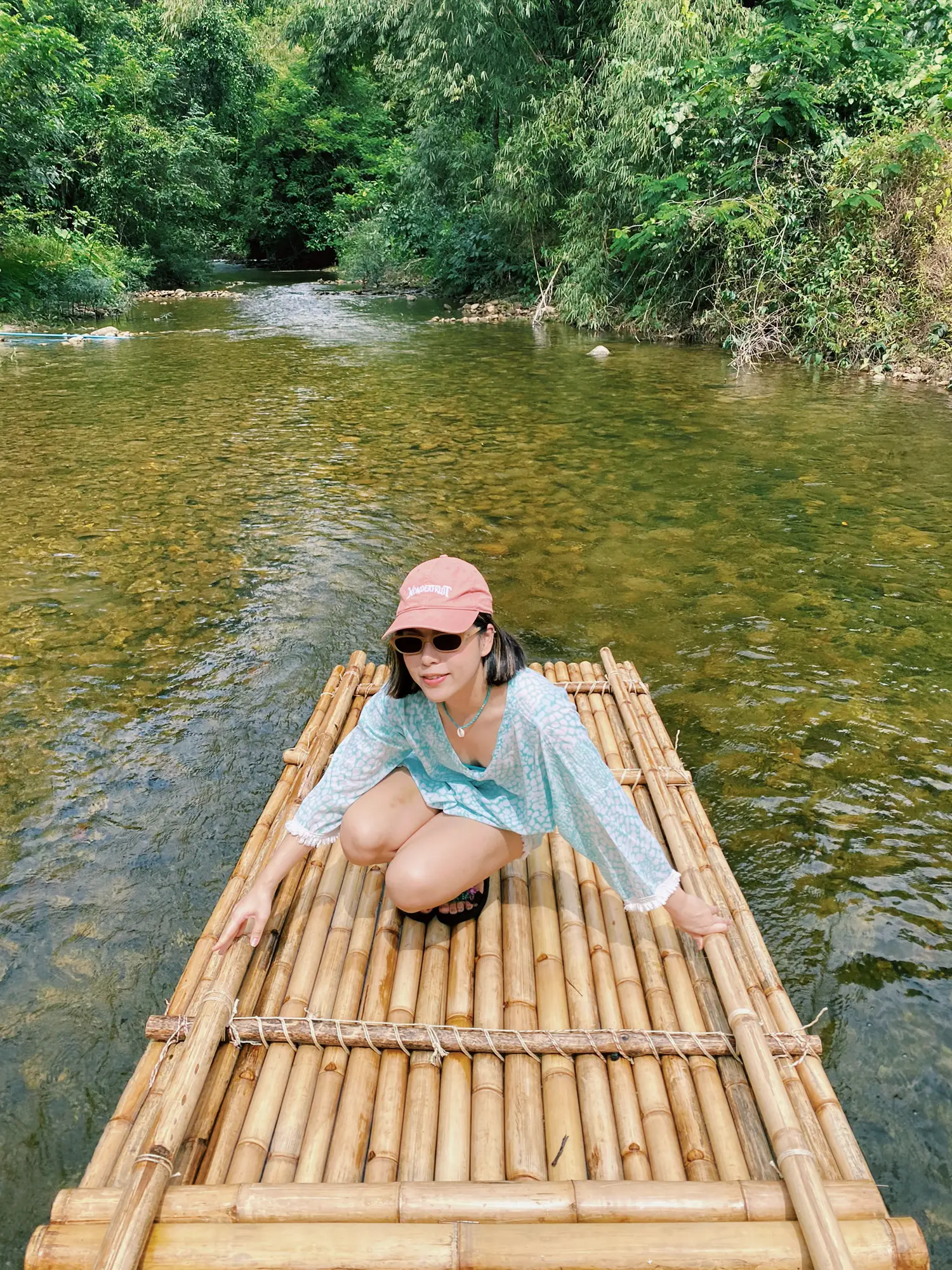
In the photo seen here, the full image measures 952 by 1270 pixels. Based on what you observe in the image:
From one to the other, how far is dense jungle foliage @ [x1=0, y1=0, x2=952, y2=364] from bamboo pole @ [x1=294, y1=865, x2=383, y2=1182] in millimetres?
→ 9322

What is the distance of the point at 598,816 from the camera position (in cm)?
192

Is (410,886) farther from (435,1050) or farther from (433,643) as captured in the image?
(433,643)

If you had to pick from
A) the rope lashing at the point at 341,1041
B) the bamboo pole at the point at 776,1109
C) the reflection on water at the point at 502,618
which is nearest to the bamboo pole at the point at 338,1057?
the rope lashing at the point at 341,1041

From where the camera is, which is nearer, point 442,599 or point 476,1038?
point 442,599

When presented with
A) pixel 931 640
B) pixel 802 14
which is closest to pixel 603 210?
pixel 802 14

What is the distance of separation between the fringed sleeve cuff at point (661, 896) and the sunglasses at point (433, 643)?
76 centimetres

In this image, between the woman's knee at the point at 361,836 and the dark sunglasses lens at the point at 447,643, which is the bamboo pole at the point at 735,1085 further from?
the dark sunglasses lens at the point at 447,643

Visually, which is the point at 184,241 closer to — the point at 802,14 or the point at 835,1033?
the point at 802,14

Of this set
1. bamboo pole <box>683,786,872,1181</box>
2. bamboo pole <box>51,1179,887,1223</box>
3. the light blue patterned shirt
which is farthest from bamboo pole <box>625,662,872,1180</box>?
the light blue patterned shirt

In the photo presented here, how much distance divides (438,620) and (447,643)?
0.24ft

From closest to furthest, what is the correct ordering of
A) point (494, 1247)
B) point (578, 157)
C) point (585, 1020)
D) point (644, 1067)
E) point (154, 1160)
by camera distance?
1. point (494, 1247)
2. point (154, 1160)
3. point (644, 1067)
4. point (585, 1020)
5. point (578, 157)

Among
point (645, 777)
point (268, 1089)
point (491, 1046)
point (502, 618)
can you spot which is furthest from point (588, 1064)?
point (502, 618)

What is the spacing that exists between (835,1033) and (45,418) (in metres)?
8.36

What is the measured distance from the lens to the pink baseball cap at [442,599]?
177 cm
